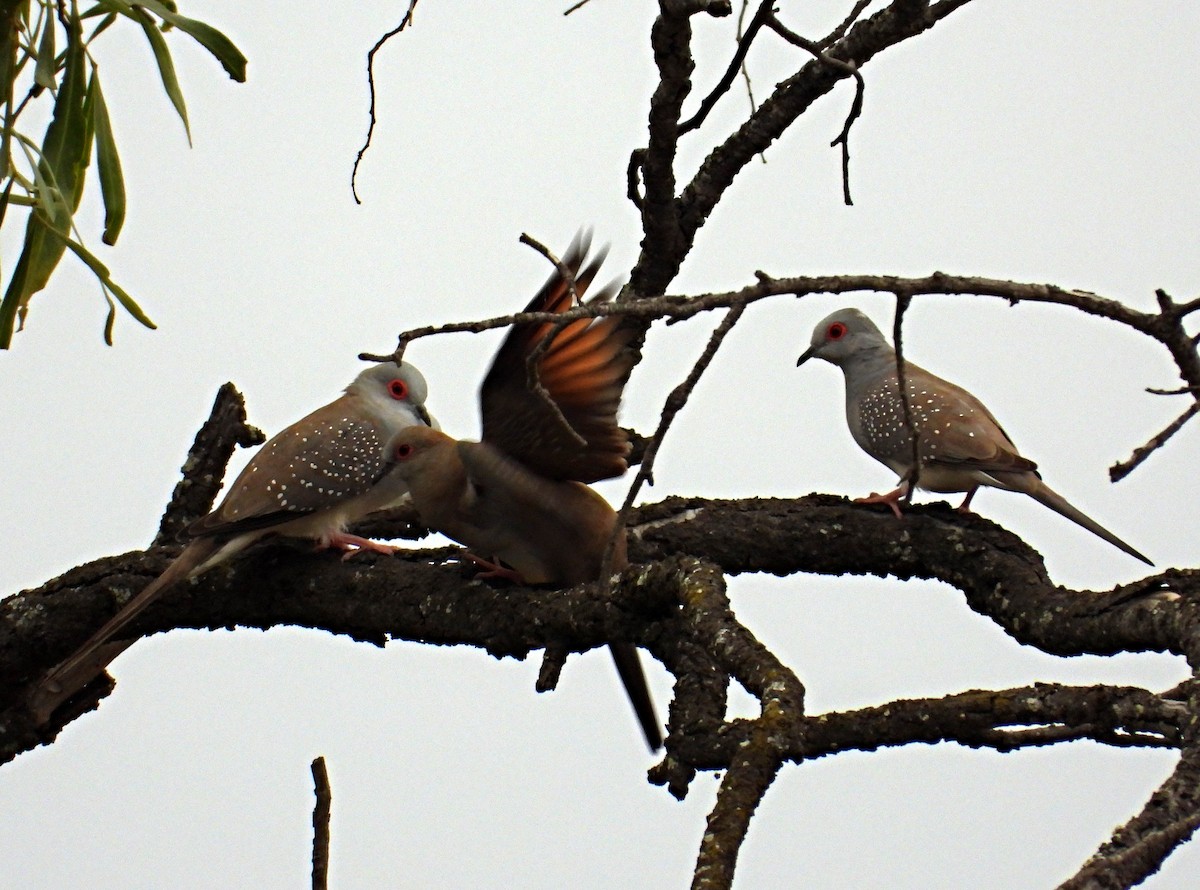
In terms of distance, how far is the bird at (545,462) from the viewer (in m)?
2.93

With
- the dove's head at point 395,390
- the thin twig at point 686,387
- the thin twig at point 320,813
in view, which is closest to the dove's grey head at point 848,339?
the dove's head at point 395,390

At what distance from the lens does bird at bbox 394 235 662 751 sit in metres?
2.93

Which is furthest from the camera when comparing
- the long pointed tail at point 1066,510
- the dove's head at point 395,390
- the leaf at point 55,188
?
the dove's head at point 395,390

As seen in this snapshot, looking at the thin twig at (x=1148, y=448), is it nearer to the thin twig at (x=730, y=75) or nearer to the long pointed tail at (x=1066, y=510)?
the thin twig at (x=730, y=75)

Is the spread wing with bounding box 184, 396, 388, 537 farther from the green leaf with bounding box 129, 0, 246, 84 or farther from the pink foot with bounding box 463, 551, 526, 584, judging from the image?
the green leaf with bounding box 129, 0, 246, 84

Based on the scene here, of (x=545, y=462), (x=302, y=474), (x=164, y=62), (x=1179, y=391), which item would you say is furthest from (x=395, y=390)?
(x=1179, y=391)

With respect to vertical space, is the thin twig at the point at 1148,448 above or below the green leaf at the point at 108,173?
below

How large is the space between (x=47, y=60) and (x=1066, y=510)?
123 inches

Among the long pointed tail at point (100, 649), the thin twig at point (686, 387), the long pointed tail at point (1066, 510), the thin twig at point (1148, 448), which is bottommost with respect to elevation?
the thin twig at point (1148, 448)

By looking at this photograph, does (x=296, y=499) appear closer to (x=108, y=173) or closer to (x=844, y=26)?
(x=108, y=173)

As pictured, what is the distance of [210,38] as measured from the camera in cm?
339

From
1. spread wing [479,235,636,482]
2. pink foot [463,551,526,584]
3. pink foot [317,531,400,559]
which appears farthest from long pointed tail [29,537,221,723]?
spread wing [479,235,636,482]

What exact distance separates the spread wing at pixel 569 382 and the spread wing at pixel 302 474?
89 centimetres

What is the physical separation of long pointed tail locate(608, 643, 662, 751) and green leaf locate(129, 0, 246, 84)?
160cm
